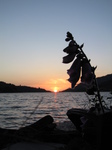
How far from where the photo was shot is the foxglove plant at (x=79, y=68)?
1.80 m

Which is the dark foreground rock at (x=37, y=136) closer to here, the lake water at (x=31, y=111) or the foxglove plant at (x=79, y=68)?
the lake water at (x=31, y=111)

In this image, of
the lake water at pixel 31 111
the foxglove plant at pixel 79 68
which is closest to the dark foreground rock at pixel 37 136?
the lake water at pixel 31 111

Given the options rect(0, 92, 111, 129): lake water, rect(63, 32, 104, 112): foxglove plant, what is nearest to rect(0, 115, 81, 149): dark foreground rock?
rect(0, 92, 111, 129): lake water

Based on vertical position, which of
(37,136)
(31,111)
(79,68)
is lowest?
(31,111)

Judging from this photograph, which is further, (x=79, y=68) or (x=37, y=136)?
(x=37, y=136)

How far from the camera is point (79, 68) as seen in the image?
6.34 ft

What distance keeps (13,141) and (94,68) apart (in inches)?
139

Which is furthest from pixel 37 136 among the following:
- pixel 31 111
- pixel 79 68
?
pixel 31 111

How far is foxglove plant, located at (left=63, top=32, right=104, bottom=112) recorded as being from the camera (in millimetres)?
1801

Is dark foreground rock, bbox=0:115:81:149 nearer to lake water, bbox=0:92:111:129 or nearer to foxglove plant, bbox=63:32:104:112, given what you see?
lake water, bbox=0:92:111:129

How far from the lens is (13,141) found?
4.59 meters

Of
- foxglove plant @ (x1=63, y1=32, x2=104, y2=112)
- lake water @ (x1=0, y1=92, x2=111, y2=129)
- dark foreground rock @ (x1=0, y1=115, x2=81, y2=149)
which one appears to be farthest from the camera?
lake water @ (x1=0, y1=92, x2=111, y2=129)

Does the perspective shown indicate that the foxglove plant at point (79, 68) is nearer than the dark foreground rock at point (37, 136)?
Yes

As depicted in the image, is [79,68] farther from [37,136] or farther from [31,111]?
[31,111]
